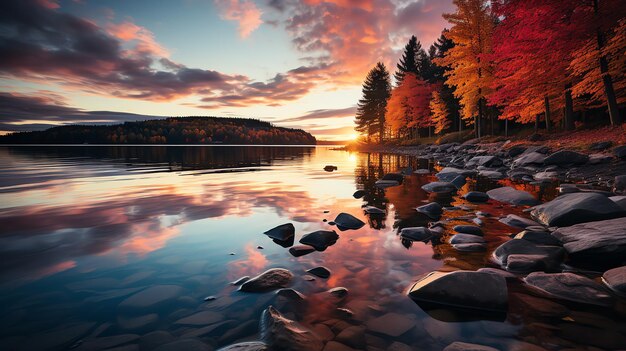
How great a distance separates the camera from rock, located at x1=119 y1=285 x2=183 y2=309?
3080 millimetres

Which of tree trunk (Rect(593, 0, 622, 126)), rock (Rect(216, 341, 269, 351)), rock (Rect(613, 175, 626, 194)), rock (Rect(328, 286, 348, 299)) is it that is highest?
tree trunk (Rect(593, 0, 622, 126))

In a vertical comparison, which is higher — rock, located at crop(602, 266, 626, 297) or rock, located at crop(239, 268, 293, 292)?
rock, located at crop(602, 266, 626, 297)

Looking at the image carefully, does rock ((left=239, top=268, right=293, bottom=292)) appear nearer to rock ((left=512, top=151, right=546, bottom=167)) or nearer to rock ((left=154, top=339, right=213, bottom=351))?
rock ((left=154, top=339, right=213, bottom=351))

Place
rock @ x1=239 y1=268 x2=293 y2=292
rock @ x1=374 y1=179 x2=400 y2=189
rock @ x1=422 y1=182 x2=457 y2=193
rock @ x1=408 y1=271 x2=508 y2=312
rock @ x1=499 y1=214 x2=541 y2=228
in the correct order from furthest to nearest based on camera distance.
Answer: rock @ x1=374 y1=179 x2=400 y2=189, rock @ x1=422 y1=182 x2=457 y2=193, rock @ x1=499 y1=214 x2=541 y2=228, rock @ x1=239 y1=268 x2=293 y2=292, rock @ x1=408 y1=271 x2=508 y2=312

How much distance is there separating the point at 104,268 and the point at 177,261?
941 mm

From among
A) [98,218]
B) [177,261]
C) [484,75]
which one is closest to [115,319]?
[177,261]

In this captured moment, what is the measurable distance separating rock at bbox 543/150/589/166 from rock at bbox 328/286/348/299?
13.0 meters

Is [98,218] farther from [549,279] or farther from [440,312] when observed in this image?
[549,279]

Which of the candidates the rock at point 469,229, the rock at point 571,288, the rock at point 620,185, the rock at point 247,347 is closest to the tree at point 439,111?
the rock at point 620,185

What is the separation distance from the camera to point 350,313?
2.88 meters

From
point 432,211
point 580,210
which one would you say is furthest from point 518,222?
point 432,211

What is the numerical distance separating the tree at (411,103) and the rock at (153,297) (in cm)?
4246

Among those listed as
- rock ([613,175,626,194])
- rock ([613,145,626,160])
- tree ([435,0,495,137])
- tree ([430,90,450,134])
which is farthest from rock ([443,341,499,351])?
tree ([430,90,450,134])

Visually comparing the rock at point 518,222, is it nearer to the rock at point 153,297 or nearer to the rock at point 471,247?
the rock at point 471,247
